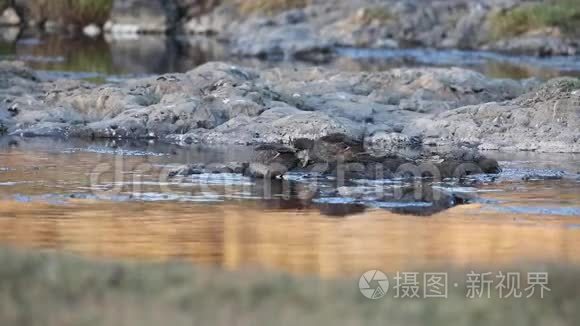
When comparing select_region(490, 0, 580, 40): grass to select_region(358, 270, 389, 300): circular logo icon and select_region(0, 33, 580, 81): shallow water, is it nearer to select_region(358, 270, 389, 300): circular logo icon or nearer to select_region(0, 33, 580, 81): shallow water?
select_region(0, 33, 580, 81): shallow water

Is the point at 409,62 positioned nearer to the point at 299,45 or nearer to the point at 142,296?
the point at 299,45

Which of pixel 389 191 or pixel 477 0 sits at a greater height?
pixel 477 0

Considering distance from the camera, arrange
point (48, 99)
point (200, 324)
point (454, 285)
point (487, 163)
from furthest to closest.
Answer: point (48, 99) < point (487, 163) < point (454, 285) < point (200, 324)

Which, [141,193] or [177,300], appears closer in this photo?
[177,300]

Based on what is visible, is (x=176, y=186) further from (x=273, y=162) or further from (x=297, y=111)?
(x=297, y=111)

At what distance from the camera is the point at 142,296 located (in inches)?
293

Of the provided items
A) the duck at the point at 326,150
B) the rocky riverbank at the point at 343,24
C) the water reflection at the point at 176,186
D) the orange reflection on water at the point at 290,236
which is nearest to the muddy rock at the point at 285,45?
the rocky riverbank at the point at 343,24

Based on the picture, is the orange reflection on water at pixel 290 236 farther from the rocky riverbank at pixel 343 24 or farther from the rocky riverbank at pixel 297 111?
the rocky riverbank at pixel 343 24

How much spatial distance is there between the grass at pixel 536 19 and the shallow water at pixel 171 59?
2.06 metres

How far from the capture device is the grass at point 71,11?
47.8m

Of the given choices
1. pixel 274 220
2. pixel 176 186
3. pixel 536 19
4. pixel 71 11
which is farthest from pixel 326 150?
pixel 71 11

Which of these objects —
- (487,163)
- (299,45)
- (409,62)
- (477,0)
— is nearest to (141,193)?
(487,163)

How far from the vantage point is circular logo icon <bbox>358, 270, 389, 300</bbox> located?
25.3ft

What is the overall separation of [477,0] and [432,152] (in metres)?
27.9
